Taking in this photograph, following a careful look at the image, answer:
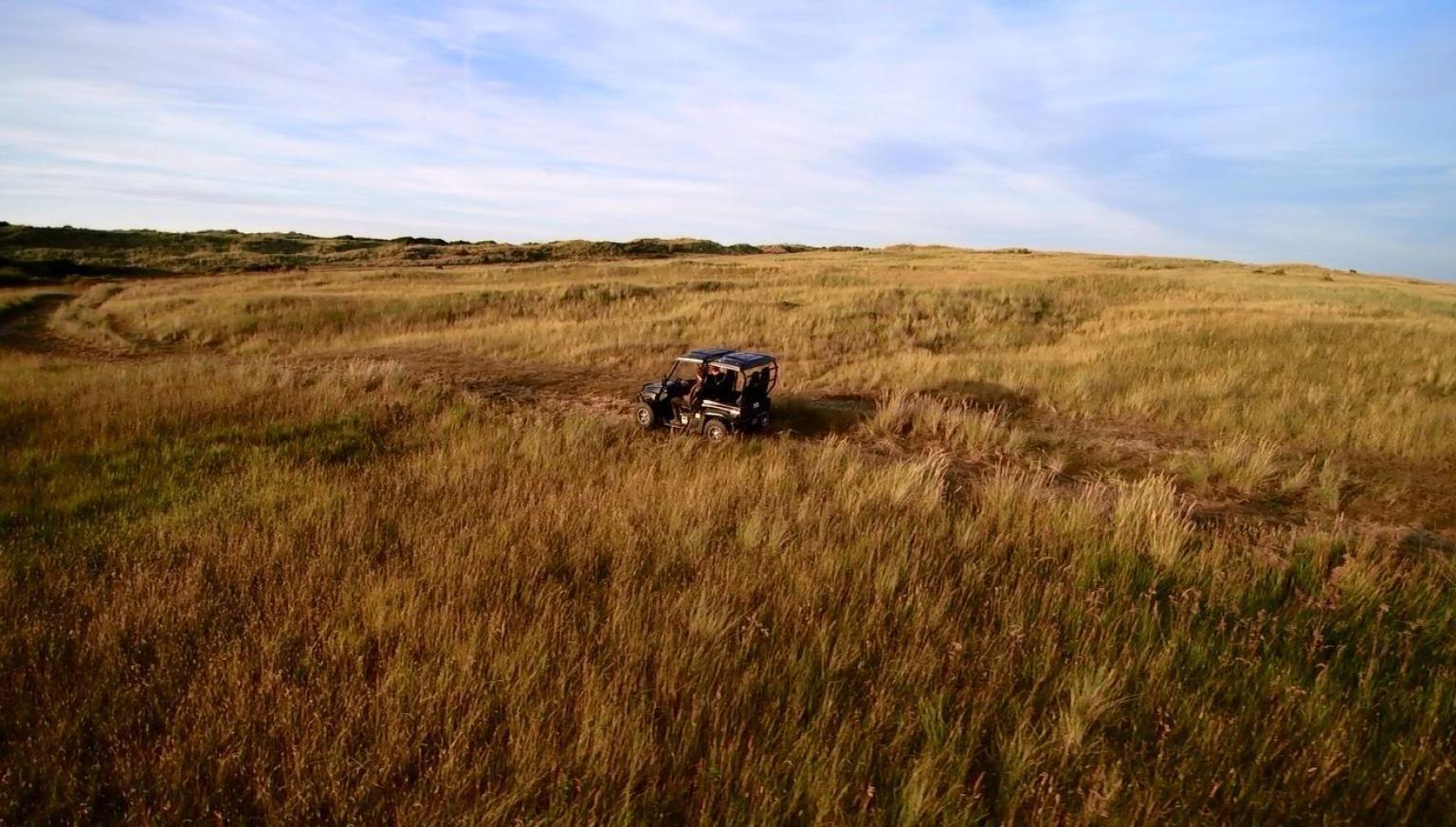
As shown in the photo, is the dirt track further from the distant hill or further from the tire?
the distant hill

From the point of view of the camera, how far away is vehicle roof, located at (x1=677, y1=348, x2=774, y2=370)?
9.79m

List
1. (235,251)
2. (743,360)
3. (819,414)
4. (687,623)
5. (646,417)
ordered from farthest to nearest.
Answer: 1. (235,251)
2. (819,414)
3. (646,417)
4. (743,360)
5. (687,623)

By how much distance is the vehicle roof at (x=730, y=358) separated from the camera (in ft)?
32.1

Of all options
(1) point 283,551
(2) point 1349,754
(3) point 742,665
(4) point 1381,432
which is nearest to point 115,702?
(1) point 283,551

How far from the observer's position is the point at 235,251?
200ft

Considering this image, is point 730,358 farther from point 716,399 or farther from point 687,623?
point 687,623

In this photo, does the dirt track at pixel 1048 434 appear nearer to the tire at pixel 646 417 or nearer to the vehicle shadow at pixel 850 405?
the vehicle shadow at pixel 850 405

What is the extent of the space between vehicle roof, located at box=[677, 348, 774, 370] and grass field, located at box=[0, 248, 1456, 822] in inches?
63.7

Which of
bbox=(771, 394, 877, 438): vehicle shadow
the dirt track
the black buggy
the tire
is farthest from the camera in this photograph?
bbox=(771, 394, 877, 438): vehicle shadow

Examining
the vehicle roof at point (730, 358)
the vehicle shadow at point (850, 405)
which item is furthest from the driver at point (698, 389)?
the vehicle shadow at point (850, 405)

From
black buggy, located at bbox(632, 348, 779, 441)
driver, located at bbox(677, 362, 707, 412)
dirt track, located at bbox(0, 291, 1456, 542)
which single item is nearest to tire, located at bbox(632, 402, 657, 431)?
black buggy, located at bbox(632, 348, 779, 441)

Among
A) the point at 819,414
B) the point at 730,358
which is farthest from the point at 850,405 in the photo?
the point at 730,358

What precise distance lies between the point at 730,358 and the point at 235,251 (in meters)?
69.9

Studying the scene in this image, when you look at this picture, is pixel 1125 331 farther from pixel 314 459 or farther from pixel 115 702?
pixel 115 702
